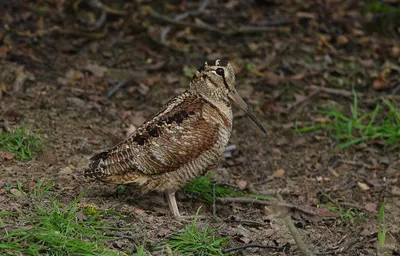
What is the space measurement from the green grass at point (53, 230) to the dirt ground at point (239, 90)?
169 mm

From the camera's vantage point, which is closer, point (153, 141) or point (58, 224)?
point (58, 224)

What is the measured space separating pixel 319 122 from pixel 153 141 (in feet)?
9.23

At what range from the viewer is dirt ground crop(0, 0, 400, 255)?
17.6ft

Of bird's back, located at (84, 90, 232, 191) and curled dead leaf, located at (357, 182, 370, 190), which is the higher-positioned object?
bird's back, located at (84, 90, 232, 191)

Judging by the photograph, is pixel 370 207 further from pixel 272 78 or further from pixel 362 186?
pixel 272 78

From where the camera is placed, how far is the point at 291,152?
6805 mm

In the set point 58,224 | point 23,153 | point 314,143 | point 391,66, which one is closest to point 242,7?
point 391,66

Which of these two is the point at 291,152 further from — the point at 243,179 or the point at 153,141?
the point at 153,141

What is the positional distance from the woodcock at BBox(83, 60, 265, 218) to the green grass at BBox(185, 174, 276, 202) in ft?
1.43

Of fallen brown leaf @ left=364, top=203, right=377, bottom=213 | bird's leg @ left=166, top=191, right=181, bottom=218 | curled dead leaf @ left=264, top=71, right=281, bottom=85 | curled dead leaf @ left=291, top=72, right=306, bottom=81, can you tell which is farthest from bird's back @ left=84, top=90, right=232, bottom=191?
curled dead leaf @ left=291, top=72, right=306, bottom=81

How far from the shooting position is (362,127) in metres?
6.88

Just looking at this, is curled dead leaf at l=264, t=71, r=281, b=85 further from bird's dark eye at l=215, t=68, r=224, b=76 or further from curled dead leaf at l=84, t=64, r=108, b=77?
bird's dark eye at l=215, t=68, r=224, b=76

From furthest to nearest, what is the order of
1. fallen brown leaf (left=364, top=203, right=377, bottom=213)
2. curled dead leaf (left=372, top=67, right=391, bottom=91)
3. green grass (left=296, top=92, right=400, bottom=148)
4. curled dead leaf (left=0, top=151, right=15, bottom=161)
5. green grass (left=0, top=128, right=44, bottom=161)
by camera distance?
curled dead leaf (left=372, top=67, right=391, bottom=91) < green grass (left=296, top=92, right=400, bottom=148) < fallen brown leaf (left=364, top=203, right=377, bottom=213) < green grass (left=0, top=128, right=44, bottom=161) < curled dead leaf (left=0, top=151, right=15, bottom=161)

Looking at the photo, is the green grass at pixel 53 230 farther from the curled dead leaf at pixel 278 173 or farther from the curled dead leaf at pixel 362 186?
the curled dead leaf at pixel 362 186
